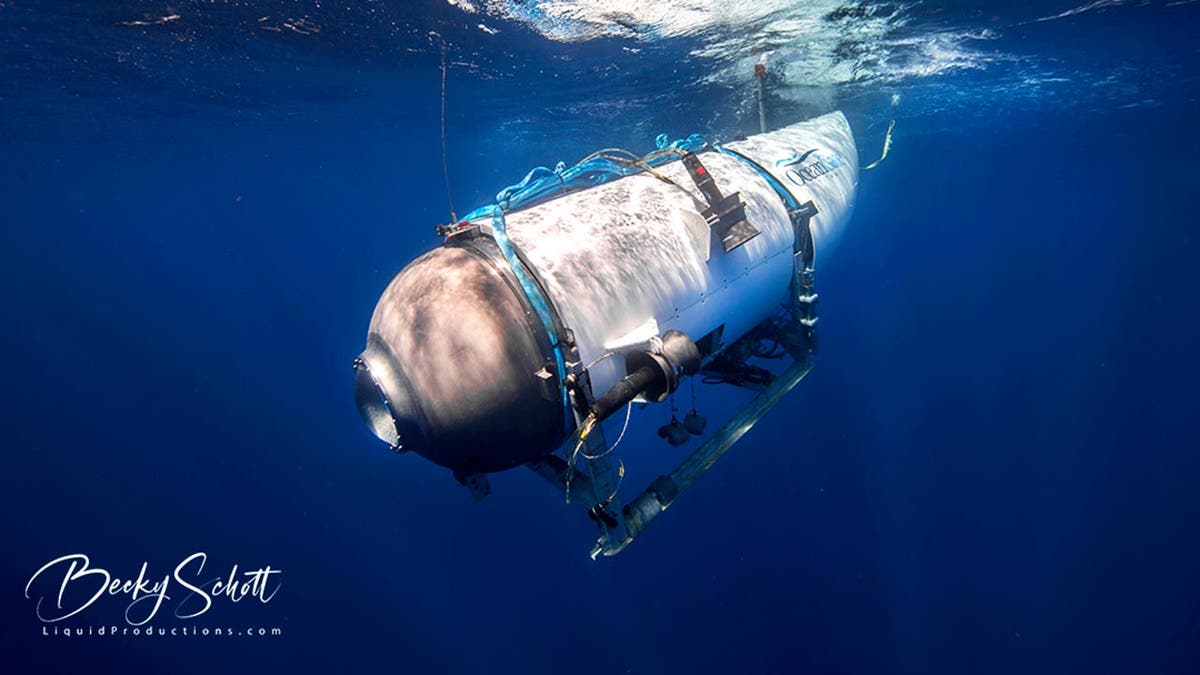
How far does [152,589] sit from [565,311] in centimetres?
1594

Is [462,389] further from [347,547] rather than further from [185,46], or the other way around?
[347,547]

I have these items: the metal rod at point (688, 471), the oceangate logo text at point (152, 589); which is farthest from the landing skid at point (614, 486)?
the oceangate logo text at point (152, 589)

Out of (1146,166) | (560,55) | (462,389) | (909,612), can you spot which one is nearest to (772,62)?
(560,55)

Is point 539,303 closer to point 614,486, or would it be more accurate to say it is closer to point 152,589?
point 614,486

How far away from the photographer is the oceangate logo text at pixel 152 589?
13796 mm

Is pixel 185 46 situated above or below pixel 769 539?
above

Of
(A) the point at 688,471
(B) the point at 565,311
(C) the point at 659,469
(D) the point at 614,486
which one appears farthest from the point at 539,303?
(C) the point at 659,469

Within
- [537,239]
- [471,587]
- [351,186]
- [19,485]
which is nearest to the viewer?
[537,239]

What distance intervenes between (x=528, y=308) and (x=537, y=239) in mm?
593

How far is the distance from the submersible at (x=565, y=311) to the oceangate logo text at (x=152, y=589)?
43.9ft

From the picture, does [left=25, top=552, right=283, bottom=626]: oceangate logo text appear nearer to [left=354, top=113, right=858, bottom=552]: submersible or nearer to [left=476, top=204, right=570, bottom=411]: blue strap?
[left=354, top=113, right=858, bottom=552]: submersible

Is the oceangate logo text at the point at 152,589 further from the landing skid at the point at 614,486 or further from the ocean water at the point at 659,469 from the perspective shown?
the landing skid at the point at 614,486

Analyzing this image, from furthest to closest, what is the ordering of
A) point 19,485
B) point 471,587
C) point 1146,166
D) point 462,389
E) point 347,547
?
point 1146,166, point 19,485, point 347,547, point 471,587, point 462,389

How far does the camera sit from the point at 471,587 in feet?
A: 43.6
